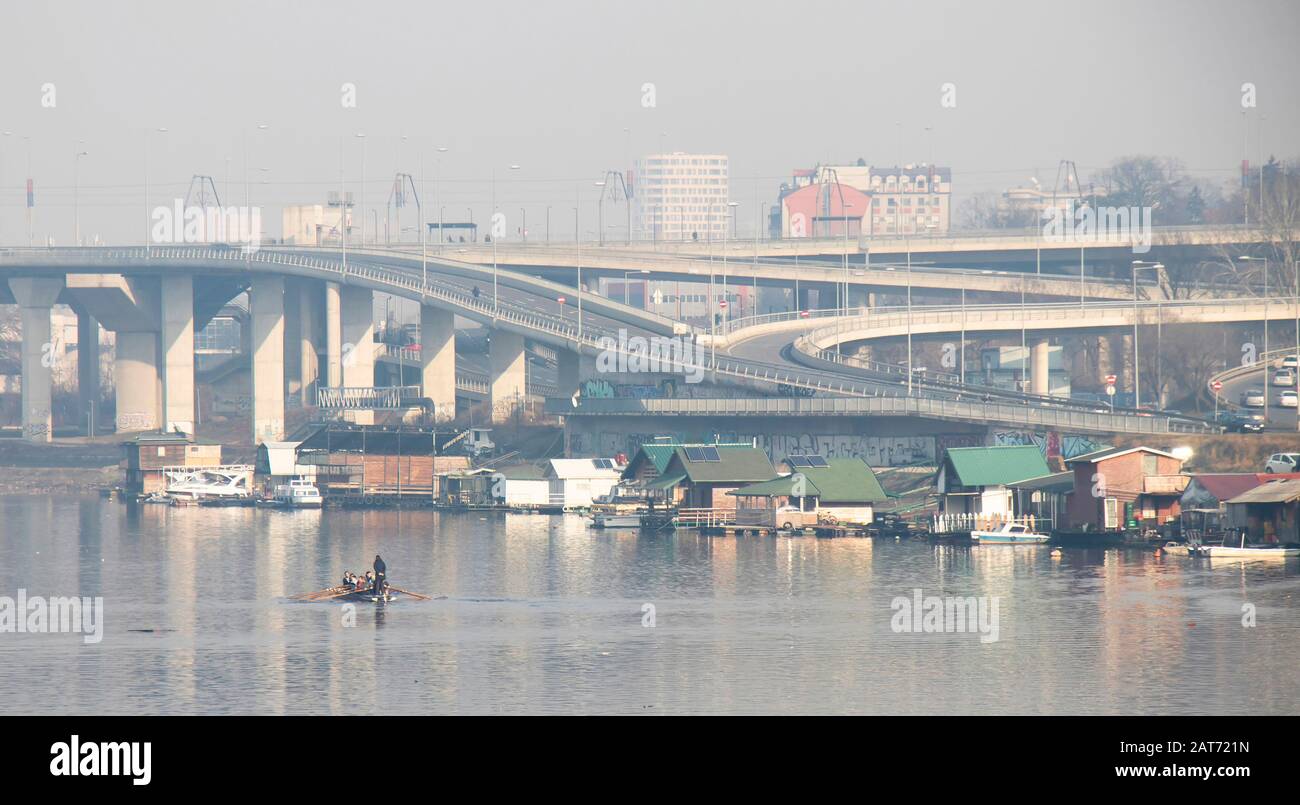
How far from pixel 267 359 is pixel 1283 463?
104 m

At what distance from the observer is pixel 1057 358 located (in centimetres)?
18350

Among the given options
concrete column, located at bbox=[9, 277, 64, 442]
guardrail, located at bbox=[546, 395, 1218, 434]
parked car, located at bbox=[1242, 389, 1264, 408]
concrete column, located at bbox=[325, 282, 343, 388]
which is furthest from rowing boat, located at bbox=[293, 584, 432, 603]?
concrete column, located at bbox=[325, 282, 343, 388]

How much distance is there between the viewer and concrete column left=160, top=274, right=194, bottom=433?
171 metres

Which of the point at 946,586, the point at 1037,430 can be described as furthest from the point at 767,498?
the point at 946,586

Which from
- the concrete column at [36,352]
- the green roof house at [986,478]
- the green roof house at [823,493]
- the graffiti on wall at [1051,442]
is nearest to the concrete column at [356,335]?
the concrete column at [36,352]

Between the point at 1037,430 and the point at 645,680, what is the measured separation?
53.5 meters

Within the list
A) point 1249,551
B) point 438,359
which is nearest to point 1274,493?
point 1249,551

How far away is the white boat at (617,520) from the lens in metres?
108

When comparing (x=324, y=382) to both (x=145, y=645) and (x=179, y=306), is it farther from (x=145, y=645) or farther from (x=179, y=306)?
(x=145, y=645)

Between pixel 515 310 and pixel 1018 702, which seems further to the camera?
pixel 515 310

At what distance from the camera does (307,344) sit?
189625 millimetres

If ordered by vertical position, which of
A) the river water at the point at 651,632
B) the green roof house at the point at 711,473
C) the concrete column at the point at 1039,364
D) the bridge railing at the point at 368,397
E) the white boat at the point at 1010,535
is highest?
the concrete column at the point at 1039,364

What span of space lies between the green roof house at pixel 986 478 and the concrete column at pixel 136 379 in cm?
10113

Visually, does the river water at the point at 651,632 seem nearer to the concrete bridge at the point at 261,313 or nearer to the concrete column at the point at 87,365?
the concrete bridge at the point at 261,313
